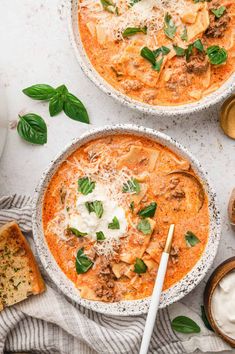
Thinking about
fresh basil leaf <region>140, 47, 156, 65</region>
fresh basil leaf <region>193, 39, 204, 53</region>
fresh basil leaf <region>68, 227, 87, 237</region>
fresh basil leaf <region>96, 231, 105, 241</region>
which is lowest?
fresh basil leaf <region>68, 227, 87, 237</region>

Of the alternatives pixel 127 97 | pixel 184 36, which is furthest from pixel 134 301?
pixel 184 36

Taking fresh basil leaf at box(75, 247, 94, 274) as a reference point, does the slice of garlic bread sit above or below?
below

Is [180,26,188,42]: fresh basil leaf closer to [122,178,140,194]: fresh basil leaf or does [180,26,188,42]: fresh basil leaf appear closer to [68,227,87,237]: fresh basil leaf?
[122,178,140,194]: fresh basil leaf

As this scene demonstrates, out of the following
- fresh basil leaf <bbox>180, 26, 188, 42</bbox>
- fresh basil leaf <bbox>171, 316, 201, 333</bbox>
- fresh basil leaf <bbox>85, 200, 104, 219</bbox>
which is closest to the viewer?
fresh basil leaf <bbox>85, 200, 104, 219</bbox>

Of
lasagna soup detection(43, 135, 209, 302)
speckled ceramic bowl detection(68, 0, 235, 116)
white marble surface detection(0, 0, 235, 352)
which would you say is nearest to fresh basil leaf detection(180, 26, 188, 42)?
speckled ceramic bowl detection(68, 0, 235, 116)

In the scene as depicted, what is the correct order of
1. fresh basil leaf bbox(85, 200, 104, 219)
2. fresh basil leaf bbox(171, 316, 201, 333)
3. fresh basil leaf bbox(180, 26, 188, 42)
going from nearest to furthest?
fresh basil leaf bbox(85, 200, 104, 219) → fresh basil leaf bbox(180, 26, 188, 42) → fresh basil leaf bbox(171, 316, 201, 333)

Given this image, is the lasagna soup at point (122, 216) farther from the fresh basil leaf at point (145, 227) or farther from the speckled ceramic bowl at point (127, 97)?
the speckled ceramic bowl at point (127, 97)

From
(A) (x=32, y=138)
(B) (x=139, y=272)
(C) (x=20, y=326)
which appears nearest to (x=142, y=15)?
(A) (x=32, y=138)

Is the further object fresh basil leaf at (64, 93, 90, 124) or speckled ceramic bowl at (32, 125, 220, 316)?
fresh basil leaf at (64, 93, 90, 124)
